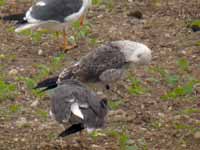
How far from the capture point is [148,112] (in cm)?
785

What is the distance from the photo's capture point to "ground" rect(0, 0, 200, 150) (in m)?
7.20

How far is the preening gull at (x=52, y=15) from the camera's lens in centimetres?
935

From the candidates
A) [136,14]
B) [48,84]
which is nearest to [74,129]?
[48,84]

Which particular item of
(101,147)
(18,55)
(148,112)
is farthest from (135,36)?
(101,147)

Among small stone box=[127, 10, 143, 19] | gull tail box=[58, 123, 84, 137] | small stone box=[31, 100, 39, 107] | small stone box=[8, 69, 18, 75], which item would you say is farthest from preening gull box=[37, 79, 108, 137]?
small stone box=[127, 10, 143, 19]

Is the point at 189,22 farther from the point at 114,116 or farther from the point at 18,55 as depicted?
the point at 114,116

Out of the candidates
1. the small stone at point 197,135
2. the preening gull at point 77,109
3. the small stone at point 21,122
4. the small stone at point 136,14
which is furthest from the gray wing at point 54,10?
the small stone at point 197,135

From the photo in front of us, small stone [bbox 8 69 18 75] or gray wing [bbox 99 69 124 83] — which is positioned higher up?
gray wing [bbox 99 69 124 83]

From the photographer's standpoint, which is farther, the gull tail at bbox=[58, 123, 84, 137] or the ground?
the ground

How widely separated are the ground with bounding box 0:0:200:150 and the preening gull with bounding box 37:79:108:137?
53cm

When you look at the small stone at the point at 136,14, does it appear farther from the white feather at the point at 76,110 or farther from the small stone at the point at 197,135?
the white feather at the point at 76,110

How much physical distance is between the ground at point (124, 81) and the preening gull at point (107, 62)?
0.39m

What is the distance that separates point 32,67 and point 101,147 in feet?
8.02

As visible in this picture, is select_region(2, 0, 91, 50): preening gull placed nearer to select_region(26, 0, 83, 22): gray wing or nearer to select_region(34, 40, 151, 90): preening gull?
select_region(26, 0, 83, 22): gray wing
